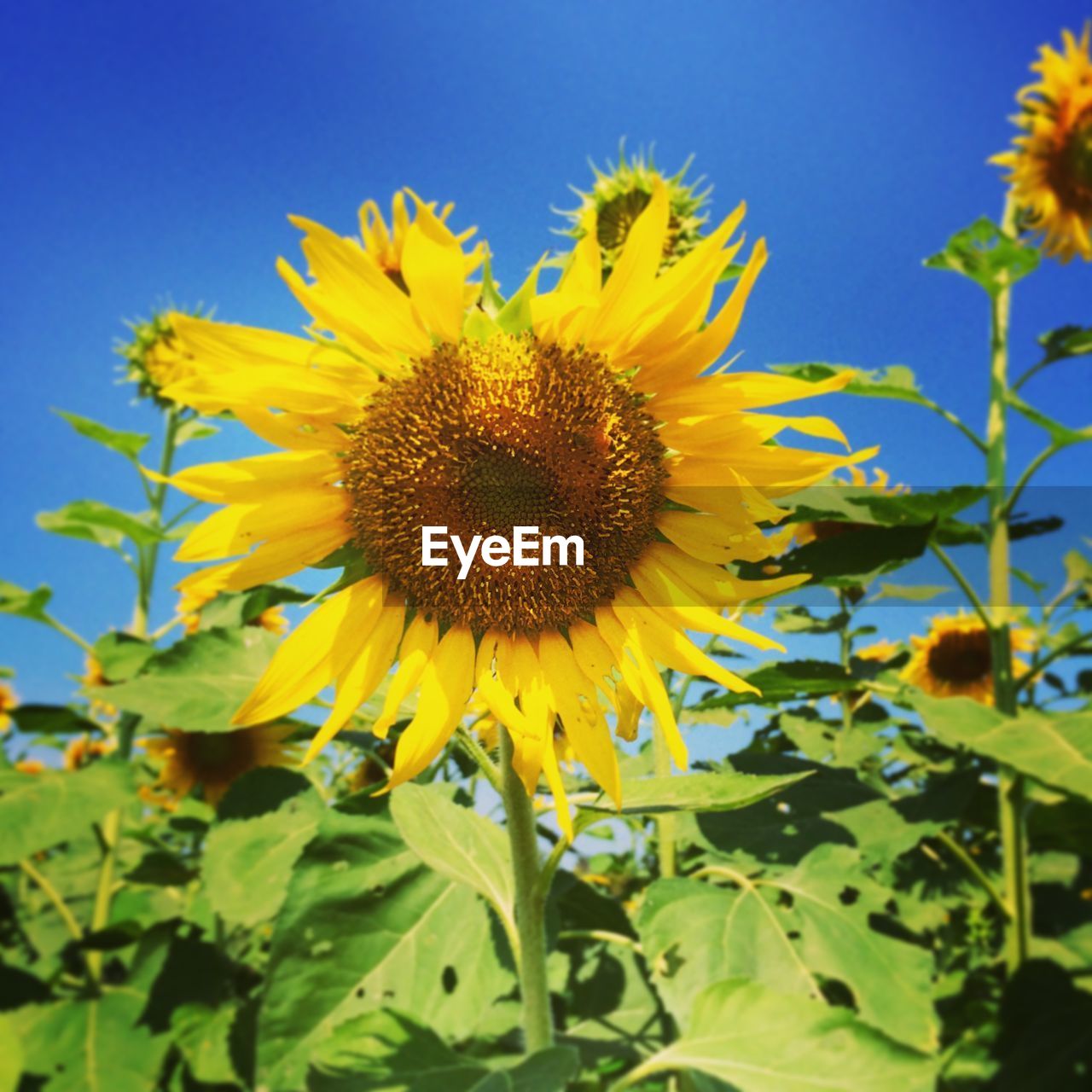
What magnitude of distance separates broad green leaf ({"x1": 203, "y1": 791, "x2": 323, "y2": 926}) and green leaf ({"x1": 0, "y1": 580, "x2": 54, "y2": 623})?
1.46 m

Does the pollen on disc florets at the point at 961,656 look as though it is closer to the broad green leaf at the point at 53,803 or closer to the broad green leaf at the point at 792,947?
the broad green leaf at the point at 792,947

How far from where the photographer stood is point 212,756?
3459 mm

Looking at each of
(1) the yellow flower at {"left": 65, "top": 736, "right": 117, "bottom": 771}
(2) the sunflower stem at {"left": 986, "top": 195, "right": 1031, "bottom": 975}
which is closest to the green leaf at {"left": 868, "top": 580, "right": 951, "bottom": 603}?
(2) the sunflower stem at {"left": 986, "top": 195, "right": 1031, "bottom": 975}

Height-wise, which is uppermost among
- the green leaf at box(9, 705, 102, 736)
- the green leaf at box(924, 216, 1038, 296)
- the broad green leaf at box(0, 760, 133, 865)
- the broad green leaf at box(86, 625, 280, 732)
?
the green leaf at box(924, 216, 1038, 296)

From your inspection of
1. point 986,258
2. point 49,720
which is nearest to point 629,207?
point 986,258

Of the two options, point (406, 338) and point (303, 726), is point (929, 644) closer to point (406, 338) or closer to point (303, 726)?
point (303, 726)

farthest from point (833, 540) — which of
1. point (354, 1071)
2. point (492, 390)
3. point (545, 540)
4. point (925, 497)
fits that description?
point (354, 1071)

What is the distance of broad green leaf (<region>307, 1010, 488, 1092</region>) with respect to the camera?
4.10 feet

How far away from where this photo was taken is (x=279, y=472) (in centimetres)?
132

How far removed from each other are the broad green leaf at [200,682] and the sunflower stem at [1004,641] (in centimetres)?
157

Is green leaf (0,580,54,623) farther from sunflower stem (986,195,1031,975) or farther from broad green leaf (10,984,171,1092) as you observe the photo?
sunflower stem (986,195,1031,975)

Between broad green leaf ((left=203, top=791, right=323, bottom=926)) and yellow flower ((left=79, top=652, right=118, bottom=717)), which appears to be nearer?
broad green leaf ((left=203, top=791, right=323, bottom=926))

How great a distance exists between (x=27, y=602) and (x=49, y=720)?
0.50 metres

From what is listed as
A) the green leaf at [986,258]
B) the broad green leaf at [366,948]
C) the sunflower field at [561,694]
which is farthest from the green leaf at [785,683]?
the green leaf at [986,258]
